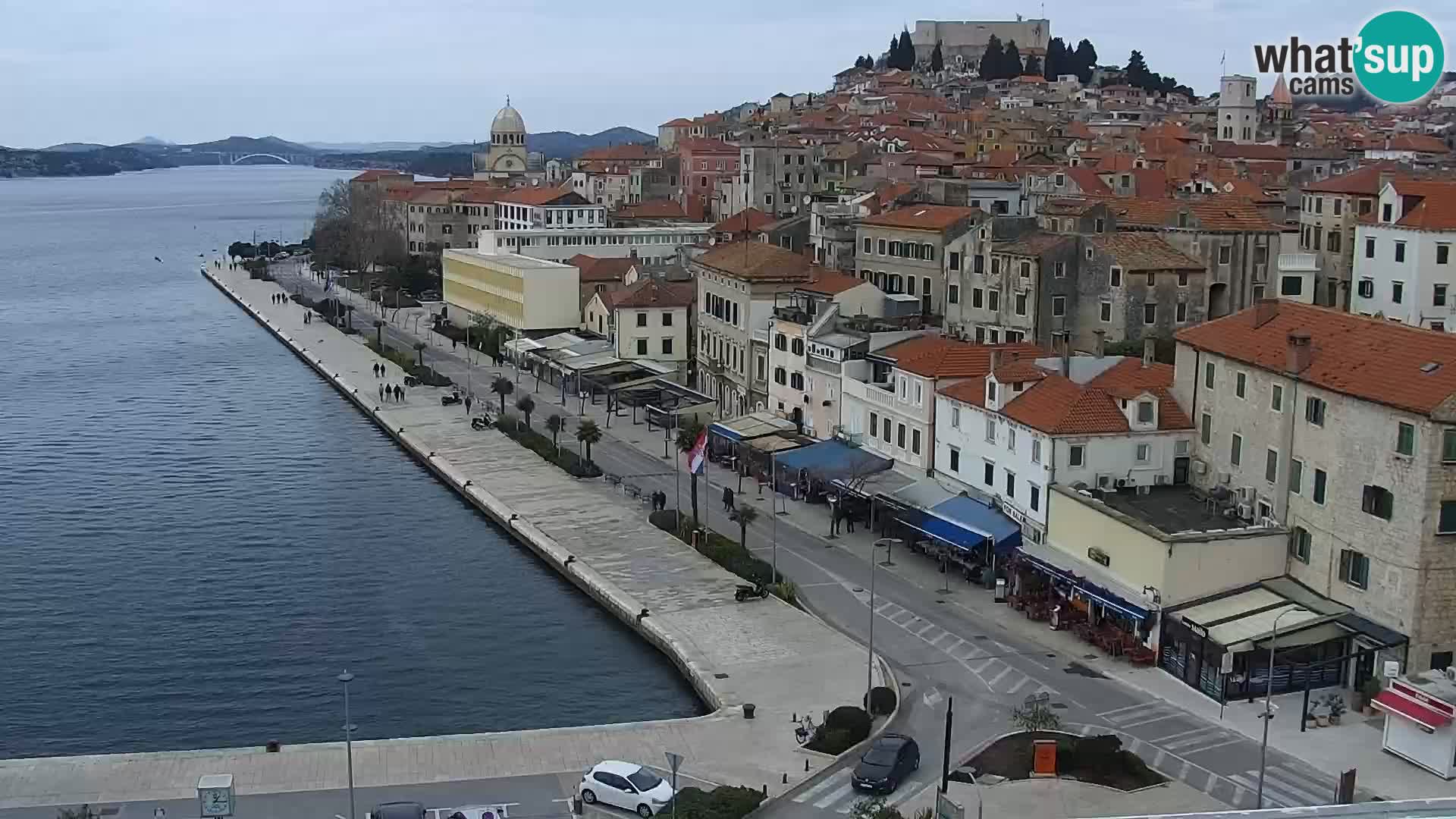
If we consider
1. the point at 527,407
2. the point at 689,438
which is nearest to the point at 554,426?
the point at 527,407

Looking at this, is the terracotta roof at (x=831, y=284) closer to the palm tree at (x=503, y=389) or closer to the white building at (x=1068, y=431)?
the palm tree at (x=503, y=389)

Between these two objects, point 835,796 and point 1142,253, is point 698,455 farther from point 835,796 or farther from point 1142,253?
point 1142,253

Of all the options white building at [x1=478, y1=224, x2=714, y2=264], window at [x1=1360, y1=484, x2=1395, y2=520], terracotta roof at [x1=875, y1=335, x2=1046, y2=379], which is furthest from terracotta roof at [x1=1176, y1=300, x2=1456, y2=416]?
white building at [x1=478, y1=224, x2=714, y2=264]

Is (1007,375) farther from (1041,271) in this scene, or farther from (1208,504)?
(1041,271)

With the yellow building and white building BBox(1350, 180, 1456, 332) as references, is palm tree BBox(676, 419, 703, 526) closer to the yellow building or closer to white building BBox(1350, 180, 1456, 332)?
white building BBox(1350, 180, 1456, 332)

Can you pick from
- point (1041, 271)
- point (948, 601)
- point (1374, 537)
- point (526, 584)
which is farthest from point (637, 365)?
point (1374, 537)

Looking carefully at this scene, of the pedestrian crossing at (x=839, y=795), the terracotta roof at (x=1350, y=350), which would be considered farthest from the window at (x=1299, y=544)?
the pedestrian crossing at (x=839, y=795)
